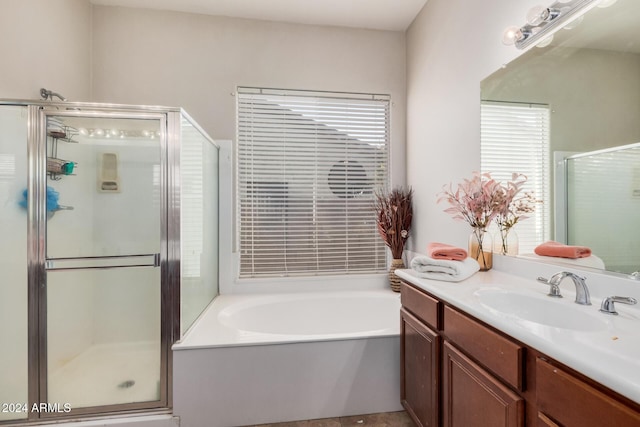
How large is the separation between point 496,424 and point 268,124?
7.87ft

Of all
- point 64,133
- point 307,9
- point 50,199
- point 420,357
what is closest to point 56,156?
point 64,133

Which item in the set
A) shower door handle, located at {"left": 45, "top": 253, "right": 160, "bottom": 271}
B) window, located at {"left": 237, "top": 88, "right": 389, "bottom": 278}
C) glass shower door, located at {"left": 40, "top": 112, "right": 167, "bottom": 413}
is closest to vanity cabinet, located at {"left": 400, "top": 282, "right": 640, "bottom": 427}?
window, located at {"left": 237, "top": 88, "right": 389, "bottom": 278}

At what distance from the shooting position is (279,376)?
5.28 ft

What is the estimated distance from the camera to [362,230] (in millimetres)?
2656

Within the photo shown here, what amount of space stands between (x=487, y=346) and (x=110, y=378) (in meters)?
1.99

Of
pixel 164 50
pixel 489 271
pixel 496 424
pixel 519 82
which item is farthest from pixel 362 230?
pixel 164 50

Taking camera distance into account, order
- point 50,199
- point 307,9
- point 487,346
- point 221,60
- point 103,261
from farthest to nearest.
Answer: point 221,60
point 307,9
point 103,261
point 50,199
point 487,346

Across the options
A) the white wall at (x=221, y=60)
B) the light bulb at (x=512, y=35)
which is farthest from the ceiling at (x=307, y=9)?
the light bulb at (x=512, y=35)

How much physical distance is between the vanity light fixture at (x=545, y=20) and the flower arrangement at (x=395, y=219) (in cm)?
135

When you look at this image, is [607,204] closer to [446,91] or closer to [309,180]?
[446,91]

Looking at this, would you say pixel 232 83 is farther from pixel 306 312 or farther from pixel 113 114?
pixel 306 312

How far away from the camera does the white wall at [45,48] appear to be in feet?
5.39

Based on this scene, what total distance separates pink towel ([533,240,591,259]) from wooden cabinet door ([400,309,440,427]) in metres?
0.63

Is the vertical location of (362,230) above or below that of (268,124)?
below
